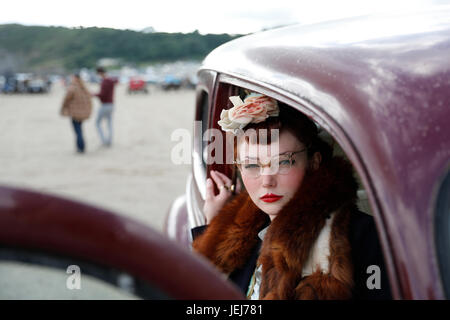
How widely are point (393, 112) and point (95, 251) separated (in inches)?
28.2

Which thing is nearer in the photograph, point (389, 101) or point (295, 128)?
point (389, 101)

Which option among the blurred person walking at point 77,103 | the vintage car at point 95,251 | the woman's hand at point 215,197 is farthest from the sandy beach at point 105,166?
the vintage car at point 95,251

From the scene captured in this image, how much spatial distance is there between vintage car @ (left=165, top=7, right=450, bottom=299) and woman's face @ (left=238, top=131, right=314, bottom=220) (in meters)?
0.20

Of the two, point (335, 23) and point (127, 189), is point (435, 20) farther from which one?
point (127, 189)

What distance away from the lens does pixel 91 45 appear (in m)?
3.91

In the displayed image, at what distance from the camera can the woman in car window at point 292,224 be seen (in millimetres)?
1350

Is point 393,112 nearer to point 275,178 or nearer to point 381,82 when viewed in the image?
point 381,82

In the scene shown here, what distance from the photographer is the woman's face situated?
157 cm

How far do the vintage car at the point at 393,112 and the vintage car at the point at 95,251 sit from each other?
0.45m

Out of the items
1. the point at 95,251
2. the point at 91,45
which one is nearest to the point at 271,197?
the point at 95,251

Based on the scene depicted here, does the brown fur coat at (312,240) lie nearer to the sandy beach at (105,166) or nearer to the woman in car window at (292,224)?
the woman in car window at (292,224)

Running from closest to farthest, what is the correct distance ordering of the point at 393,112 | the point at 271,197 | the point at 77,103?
the point at 393,112
the point at 271,197
the point at 77,103

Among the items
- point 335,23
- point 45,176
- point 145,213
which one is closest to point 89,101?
point 45,176
